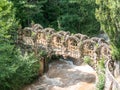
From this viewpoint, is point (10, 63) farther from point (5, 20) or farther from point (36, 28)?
point (36, 28)

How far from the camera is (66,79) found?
73.4 ft

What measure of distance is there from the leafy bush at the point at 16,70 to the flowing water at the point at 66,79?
0.88 m

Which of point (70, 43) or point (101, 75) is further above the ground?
point (70, 43)

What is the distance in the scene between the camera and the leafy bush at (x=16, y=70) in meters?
19.8

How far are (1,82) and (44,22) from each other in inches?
358

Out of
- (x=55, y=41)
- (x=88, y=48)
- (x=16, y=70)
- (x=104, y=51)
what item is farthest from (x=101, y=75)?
(x=16, y=70)

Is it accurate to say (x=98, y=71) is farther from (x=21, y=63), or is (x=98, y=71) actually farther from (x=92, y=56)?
(x=21, y=63)

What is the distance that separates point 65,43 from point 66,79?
8.07ft

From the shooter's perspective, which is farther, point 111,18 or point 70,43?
point 70,43

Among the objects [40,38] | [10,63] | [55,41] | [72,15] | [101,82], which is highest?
[72,15]

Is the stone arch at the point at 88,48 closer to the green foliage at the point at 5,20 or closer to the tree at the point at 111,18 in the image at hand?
the tree at the point at 111,18

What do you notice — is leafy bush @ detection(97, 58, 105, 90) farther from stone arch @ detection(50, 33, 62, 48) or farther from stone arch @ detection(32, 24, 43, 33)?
stone arch @ detection(32, 24, 43, 33)

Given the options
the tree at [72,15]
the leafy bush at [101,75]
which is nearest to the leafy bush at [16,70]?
the leafy bush at [101,75]

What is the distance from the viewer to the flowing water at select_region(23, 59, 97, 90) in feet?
70.4
